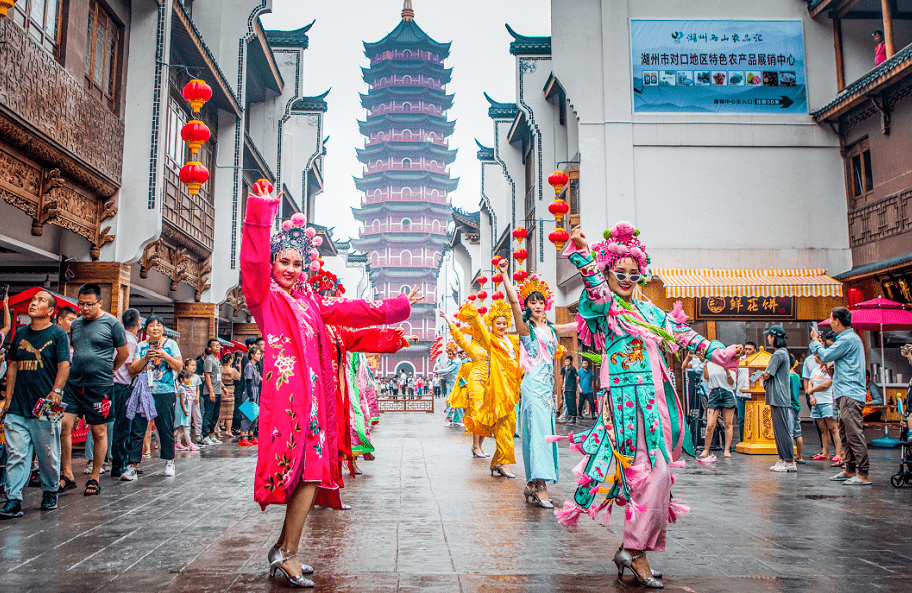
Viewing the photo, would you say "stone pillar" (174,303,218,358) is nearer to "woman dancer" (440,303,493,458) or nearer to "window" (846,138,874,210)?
"woman dancer" (440,303,493,458)

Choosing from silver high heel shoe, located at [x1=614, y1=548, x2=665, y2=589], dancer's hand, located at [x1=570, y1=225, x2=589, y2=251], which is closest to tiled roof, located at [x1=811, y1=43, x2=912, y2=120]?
dancer's hand, located at [x1=570, y1=225, x2=589, y2=251]

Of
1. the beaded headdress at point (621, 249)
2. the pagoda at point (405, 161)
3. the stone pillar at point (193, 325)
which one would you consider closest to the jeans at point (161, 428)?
the beaded headdress at point (621, 249)

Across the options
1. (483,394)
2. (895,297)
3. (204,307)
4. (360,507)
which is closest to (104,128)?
(204,307)

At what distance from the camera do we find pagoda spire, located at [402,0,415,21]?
2394 inches

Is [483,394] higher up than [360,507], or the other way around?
[483,394]

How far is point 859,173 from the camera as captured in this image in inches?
643

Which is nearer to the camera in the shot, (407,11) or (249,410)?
(249,410)

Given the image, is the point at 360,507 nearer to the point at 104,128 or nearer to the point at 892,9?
the point at 104,128

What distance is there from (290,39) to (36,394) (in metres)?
18.5

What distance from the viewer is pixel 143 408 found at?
24.9 ft

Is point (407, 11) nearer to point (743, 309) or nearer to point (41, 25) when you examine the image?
point (743, 309)

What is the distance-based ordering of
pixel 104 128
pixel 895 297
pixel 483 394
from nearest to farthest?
pixel 483 394 < pixel 104 128 < pixel 895 297

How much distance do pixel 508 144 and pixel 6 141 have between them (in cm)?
1928

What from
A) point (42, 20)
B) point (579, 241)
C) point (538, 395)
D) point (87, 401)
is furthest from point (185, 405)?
point (579, 241)
